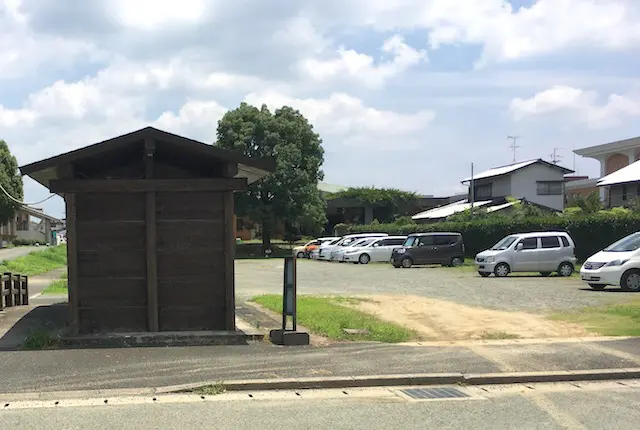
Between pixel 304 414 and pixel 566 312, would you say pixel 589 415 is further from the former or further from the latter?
pixel 566 312

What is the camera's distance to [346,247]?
39.7 meters

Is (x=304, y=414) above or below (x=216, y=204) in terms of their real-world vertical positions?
below

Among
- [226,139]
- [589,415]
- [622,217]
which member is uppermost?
[226,139]

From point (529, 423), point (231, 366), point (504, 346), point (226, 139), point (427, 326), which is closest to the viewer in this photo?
point (529, 423)

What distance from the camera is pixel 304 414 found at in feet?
21.7

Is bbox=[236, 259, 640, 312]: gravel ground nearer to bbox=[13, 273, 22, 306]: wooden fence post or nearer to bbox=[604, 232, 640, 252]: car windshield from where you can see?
bbox=[604, 232, 640, 252]: car windshield

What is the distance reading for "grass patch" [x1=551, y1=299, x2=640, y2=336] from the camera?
1157 cm

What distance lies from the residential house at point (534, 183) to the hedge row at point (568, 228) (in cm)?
1532

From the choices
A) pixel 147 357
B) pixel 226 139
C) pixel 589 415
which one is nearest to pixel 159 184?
pixel 147 357

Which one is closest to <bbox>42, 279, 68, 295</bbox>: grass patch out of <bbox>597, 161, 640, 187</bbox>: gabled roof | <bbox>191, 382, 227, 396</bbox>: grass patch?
<bbox>191, 382, 227, 396</bbox>: grass patch

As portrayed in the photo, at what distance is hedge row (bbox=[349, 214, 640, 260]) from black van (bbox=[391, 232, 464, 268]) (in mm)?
3578

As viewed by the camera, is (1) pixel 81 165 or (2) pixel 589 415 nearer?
(2) pixel 589 415

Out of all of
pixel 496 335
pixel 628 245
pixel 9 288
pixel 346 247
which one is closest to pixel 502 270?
pixel 628 245

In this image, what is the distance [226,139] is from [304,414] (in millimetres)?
47557
